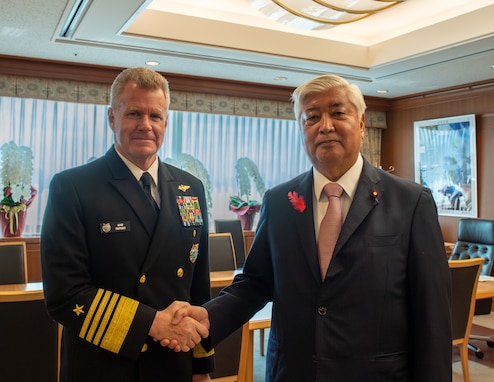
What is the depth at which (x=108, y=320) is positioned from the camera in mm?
1337

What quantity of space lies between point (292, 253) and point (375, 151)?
6.17 meters

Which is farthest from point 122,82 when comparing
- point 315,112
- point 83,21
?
point 83,21

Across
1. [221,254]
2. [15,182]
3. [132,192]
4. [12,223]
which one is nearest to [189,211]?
[132,192]

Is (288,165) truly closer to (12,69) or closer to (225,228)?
(225,228)

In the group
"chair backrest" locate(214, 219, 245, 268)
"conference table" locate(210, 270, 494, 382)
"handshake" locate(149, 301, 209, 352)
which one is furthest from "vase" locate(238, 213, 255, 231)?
"handshake" locate(149, 301, 209, 352)

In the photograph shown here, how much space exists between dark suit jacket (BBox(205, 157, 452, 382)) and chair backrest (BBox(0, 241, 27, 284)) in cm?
248

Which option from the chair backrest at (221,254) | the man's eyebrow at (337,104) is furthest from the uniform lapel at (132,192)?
the chair backrest at (221,254)

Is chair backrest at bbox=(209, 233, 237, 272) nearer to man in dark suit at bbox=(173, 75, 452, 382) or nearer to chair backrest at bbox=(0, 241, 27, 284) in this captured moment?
chair backrest at bbox=(0, 241, 27, 284)

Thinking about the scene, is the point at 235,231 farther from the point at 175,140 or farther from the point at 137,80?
the point at 137,80

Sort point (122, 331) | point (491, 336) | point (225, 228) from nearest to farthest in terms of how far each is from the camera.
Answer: point (122, 331) < point (491, 336) < point (225, 228)

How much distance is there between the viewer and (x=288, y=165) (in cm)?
672

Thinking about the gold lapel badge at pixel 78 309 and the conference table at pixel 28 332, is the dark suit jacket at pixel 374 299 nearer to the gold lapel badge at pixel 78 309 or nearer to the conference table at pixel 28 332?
the gold lapel badge at pixel 78 309

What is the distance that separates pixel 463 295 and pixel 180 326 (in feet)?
7.50

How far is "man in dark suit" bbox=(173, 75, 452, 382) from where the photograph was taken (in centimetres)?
124
